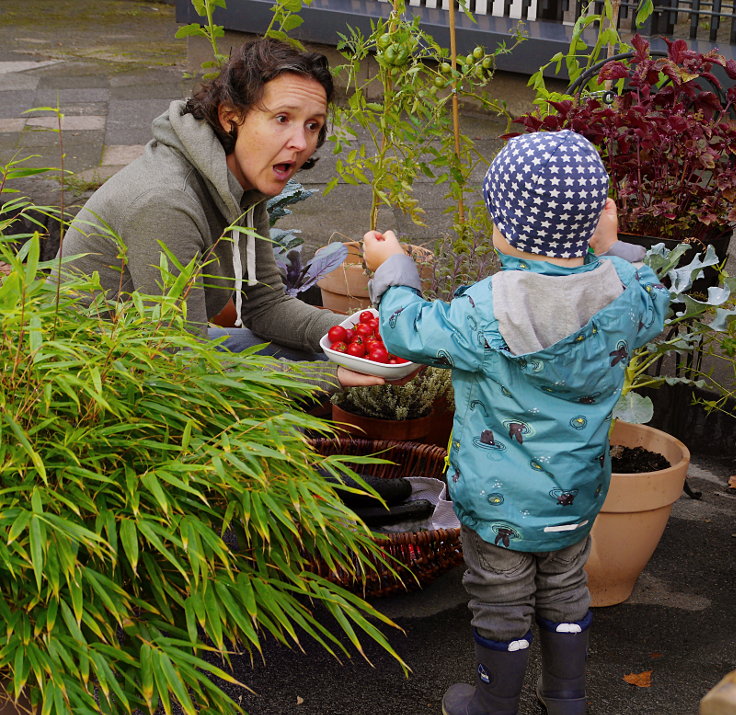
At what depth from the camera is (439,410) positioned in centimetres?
329

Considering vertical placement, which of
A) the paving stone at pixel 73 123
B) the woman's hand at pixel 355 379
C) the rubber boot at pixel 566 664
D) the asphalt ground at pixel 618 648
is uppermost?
the woman's hand at pixel 355 379

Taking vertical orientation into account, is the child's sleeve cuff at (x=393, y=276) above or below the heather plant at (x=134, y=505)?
above

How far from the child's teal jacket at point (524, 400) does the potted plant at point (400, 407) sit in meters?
0.90

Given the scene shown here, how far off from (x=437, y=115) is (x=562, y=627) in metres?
2.15

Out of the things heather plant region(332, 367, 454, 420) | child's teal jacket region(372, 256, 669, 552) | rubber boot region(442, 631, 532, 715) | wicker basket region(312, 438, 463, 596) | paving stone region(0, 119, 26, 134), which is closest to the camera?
child's teal jacket region(372, 256, 669, 552)

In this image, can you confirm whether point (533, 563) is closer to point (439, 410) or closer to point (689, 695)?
point (689, 695)

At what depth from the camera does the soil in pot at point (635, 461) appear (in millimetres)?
2818

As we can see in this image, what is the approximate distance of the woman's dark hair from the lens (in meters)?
2.83

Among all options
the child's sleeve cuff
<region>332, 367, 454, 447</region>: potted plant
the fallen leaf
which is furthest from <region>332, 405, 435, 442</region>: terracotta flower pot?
the fallen leaf

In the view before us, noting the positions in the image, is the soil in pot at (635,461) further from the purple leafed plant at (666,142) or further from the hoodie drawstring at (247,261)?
the hoodie drawstring at (247,261)

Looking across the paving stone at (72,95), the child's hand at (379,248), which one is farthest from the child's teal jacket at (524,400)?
the paving stone at (72,95)

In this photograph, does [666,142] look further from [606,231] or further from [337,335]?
[337,335]

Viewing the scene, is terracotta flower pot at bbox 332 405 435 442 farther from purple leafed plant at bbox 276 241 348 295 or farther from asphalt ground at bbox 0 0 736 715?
purple leafed plant at bbox 276 241 348 295

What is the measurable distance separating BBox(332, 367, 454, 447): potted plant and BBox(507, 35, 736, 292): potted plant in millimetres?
823
